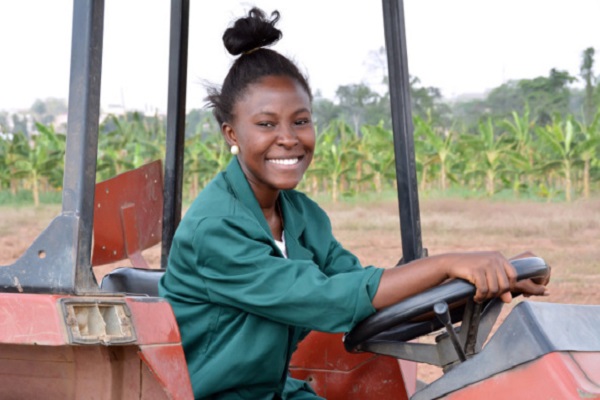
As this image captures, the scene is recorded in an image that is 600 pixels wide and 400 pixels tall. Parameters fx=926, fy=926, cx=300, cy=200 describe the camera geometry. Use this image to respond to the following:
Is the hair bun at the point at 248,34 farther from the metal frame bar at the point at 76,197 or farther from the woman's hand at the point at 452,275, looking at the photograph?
the woman's hand at the point at 452,275

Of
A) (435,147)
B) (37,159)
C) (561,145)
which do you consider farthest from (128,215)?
(37,159)

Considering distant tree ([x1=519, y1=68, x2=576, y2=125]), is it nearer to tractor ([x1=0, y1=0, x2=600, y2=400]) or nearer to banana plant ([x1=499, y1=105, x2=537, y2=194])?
banana plant ([x1=499, y1=105, x2=537, y2=194])

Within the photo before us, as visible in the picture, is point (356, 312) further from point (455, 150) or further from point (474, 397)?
point (455, 150)

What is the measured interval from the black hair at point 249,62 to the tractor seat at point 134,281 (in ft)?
1.56

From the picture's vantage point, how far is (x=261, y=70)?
2.28 meters

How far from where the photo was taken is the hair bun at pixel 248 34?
238 cm

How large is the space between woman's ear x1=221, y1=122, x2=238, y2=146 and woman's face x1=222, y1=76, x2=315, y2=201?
3 centimetres

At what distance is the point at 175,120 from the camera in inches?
115

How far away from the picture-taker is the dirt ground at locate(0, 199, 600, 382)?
11.6 m

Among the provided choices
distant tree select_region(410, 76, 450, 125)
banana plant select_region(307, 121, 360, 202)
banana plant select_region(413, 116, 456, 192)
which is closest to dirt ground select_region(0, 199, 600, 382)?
banana plant select_region(307, 121, 360, 202)

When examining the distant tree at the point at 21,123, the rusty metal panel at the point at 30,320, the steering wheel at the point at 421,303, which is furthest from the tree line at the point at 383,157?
the rusty metal panel at the point at 30,320

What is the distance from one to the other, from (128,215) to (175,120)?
358 mm

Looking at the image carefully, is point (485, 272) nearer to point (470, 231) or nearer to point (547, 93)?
point (470, 231)

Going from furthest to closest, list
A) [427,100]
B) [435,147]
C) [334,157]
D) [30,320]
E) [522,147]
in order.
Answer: [427,100] < [522,147] < [334,157] < [435,147] < [30,320]
